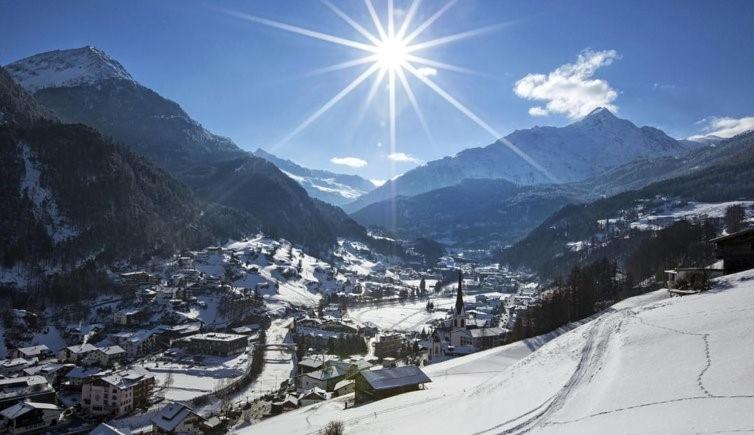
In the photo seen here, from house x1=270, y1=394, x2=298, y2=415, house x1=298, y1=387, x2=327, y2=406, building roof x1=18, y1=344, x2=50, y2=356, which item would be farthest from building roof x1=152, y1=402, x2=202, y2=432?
building roof x1=18, y1=344, x2=50, y2=356

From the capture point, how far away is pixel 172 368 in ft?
268

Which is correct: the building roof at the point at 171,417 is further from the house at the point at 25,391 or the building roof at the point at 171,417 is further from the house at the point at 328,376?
the house at the point at 25,391

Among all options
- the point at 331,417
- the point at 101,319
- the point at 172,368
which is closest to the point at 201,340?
the point at 172,368

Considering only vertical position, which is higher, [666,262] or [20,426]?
[666,262]

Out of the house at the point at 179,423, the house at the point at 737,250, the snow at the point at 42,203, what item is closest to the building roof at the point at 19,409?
the house at the point at 179,423

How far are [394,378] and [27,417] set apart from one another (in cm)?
4556

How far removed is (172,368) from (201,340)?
1244cm

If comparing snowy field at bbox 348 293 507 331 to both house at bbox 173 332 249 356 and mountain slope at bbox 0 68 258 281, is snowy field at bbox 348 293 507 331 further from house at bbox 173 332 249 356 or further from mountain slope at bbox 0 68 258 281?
mountain slope at bbox 0 68 258 281

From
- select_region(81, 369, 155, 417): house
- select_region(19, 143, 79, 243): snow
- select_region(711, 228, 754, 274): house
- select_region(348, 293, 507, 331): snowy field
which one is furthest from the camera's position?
select_region(19, 143, 79, 243): snow

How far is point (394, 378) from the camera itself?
3875 centimetres

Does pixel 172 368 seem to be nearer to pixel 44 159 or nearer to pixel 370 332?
pixel 370 332

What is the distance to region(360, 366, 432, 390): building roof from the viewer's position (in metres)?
38.1

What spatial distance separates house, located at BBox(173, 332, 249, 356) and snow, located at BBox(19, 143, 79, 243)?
73.6 metres

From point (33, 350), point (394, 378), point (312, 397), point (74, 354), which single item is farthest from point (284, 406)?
point (33, 350)
